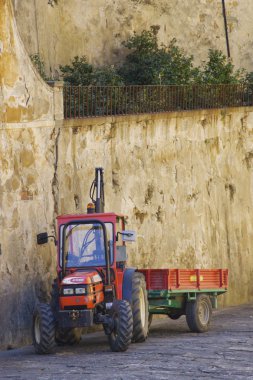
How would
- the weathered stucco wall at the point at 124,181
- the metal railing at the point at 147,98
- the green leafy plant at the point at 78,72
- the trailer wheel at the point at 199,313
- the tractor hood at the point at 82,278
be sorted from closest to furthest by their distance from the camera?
the tractor hood at the point at 82,278
the weathered stucco wall at the point at 124,181
the trailer wheel at the point at 199,313
the metal railing at the point at 147,98
the green leafy plant at the point at 78,72

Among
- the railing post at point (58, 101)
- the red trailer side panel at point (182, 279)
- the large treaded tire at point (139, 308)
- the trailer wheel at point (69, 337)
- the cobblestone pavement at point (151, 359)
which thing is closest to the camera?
the cobblestone pavement at point (151, 359)

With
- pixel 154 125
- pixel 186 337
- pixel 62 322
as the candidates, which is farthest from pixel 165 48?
pixel 62 322

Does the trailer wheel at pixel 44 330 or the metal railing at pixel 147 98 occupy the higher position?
the metal railing at pixel 147 98

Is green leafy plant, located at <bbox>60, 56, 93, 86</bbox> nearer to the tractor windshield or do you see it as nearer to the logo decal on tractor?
the tractor windshield

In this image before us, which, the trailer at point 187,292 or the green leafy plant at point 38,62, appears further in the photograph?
the green leafy plant at point 38,62

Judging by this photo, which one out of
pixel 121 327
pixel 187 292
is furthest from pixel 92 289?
pixel 187 292

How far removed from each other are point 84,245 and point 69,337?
1781 millimetres

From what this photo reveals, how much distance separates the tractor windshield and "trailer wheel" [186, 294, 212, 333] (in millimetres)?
2868

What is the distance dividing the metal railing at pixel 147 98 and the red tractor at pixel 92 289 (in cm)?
429

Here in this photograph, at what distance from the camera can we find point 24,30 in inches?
1179

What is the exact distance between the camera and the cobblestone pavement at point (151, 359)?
50.9ft

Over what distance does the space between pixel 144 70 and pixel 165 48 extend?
2.15 m

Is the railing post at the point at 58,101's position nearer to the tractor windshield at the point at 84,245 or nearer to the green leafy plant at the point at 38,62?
the tractor windshield at the point at 84,245

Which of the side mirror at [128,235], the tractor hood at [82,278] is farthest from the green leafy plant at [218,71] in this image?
the tractor hood at [82,278]
